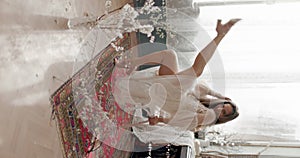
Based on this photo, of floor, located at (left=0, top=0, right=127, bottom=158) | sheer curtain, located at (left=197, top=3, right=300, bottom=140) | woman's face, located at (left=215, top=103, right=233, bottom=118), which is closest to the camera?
floor, located at (left=0, top=0, right=127, bottom=158)

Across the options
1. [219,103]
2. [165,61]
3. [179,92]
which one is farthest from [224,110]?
[165,61]

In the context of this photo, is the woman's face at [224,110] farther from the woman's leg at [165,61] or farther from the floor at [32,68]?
the floor at [32,68]

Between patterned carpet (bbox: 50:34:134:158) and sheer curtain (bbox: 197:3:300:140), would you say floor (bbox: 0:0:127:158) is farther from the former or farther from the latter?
sheer curtain (bbox: 197:3:300:140)

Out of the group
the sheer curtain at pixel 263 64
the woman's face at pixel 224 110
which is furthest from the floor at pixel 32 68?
the sheer curtain at pixel 263 64

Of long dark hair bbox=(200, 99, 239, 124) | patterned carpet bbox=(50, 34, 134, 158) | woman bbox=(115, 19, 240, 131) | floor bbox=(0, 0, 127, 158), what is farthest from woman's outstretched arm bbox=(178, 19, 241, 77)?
floor bbox=(0, 0, 127, 158)

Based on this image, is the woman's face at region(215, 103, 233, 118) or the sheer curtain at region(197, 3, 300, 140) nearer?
the woman's face at region(215, 103, 233, 118)

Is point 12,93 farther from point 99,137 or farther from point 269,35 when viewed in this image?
point 269,35

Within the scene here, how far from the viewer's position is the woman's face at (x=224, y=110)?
5.42ft

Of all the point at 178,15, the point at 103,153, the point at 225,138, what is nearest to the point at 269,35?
the point at 178,15

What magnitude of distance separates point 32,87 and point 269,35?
59.9 inches

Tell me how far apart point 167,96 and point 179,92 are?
A: 0.06 m

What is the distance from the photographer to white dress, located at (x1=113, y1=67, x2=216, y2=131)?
63.9 inches

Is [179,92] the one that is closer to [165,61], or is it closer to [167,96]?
[167,96]

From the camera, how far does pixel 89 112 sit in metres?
2.12
